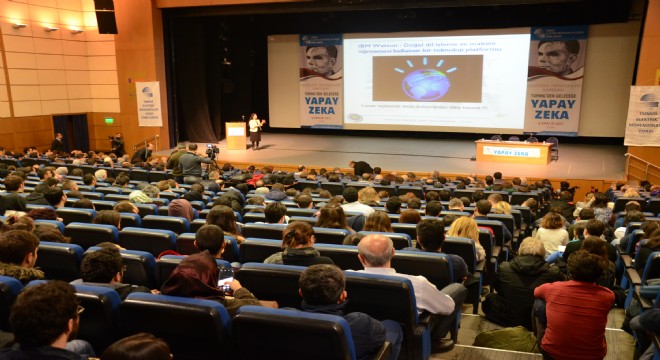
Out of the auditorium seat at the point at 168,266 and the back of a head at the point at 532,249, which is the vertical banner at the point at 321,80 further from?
the auditorium seat at the point at 168,266

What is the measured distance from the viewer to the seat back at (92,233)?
441cm

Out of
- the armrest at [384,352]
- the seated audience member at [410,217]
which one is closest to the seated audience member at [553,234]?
the seated audience member at [410,217]

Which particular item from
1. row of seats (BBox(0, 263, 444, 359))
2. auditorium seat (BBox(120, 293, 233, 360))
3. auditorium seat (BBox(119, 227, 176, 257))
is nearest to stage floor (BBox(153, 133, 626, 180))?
auditorium seat (BBox(119, 227, 176, 257))

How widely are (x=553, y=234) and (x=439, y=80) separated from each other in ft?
37.2

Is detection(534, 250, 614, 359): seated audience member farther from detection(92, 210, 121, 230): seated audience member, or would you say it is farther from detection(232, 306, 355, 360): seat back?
detection(92, 210, 121, 230): seated audience member

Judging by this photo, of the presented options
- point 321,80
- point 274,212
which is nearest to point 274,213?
point 274,212

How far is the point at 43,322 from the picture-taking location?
195 cm

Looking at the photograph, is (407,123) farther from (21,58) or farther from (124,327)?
(124,327)

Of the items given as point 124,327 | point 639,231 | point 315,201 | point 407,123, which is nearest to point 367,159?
point 407,123

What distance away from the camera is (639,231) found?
4949 millimetres

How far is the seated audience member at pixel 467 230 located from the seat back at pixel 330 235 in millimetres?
1012

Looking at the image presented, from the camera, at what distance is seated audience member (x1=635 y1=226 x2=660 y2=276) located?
4.20 metres

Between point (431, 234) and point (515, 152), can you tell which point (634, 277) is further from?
point (515, 152)

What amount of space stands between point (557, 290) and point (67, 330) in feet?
9.18
